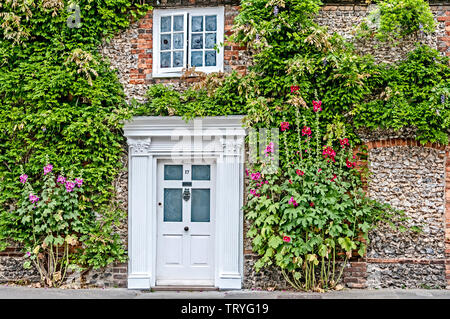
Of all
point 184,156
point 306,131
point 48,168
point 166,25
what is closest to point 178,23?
point 166,25

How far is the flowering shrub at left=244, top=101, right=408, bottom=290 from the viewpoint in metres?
→ 6.49

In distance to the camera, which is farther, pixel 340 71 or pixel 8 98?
pixel 8 98

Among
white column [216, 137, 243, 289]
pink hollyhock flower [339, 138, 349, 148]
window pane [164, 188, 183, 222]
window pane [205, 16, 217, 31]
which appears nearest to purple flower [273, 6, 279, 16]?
window pane [205, 16, 217, 31]

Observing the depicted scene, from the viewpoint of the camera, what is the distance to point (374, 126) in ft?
22.1

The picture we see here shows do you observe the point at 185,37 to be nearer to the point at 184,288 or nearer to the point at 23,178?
the point at 23,178

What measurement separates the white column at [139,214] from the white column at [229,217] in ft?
3.70

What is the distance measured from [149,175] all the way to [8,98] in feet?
Result: 8.66

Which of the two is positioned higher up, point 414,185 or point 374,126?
point 374,126

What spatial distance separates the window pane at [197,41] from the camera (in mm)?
7312

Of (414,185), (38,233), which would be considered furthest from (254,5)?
(38,233)

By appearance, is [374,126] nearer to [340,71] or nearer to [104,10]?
[340,71]

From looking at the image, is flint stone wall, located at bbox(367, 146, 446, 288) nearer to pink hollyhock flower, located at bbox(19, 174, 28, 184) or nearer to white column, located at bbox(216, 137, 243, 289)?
white column, located at bbox(216, 137, 243, 289)

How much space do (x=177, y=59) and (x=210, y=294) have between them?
12.6 feet

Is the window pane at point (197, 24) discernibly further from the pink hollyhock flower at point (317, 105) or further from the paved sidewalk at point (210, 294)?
the paved sidewalk at point (210, 294)
